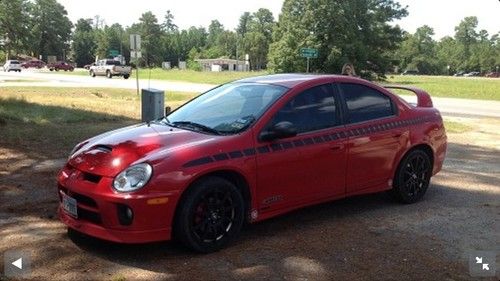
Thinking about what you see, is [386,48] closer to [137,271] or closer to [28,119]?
[28,119]

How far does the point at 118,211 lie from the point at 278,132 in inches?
60.3

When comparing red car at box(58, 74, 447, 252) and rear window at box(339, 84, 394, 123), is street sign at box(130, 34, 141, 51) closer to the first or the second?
red car at box(58, 74, 447, 252)

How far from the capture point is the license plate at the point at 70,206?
4590 mm

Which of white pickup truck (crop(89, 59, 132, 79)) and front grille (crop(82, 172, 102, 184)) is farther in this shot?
white pickup truck (crop(89, 59, 132, 79))

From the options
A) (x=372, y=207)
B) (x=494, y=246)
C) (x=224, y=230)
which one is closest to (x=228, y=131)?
(x=224, y=230)

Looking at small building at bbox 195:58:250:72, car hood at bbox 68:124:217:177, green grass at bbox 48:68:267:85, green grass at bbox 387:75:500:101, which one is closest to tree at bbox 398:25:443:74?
small building at bbox 195:58:250:72

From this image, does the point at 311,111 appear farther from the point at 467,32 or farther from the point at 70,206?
the point at 467,32

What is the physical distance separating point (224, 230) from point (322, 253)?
2.77 feet

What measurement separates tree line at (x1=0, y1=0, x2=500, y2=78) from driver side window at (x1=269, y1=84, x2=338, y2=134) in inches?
1498

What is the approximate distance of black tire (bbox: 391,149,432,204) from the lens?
20.5 ft

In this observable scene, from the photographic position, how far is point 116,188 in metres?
4.32

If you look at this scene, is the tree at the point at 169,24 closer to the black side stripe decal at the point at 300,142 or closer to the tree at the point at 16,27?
the tree at the point at 16,27

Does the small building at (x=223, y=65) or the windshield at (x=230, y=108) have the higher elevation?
the windshield at (x=230, y=108)

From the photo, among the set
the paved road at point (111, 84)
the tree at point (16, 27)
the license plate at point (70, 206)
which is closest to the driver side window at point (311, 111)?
the license plate at point (70, 206)
